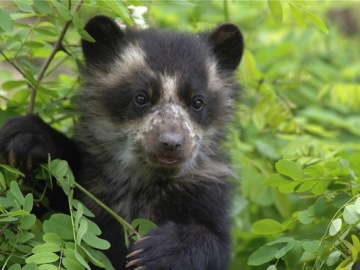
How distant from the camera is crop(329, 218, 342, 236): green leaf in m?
4.16

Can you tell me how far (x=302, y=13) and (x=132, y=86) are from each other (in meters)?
1.11

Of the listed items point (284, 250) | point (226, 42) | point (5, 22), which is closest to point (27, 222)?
point (5, 22)

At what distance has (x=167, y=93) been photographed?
5.01 meters

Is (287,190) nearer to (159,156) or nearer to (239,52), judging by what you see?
(159,156)

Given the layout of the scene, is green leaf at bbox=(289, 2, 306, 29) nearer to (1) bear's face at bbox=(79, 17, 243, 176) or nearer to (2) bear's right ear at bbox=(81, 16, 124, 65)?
(1) bear's face at bbox=(79, 17, 243, 176)

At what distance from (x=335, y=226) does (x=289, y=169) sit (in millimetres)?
541

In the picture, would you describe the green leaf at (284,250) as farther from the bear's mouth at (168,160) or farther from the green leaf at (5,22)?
the green leaf at (5,22)

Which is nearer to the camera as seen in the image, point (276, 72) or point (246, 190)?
point (246, 190)

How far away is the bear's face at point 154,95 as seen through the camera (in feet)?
16.0

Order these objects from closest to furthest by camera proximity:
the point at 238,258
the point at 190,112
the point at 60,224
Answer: the point at 60,224 < the point at 190,112 < the point at 238,258

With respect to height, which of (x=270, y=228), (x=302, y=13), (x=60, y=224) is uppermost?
(x=302, y=13)

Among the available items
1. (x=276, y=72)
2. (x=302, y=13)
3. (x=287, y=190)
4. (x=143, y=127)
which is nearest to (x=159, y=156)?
(x=143, y=127)

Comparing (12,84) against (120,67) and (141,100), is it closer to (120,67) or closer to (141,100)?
(120,67)

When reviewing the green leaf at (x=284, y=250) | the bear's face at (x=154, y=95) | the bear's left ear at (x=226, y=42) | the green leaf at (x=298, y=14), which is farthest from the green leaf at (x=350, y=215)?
the bear's left ear at (x=226, y=42)
